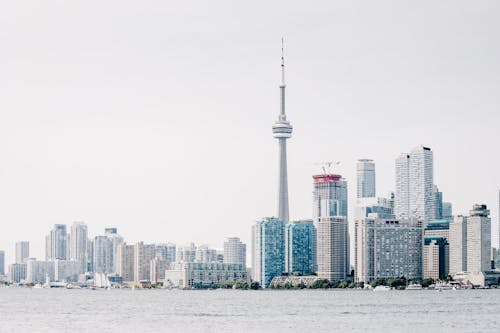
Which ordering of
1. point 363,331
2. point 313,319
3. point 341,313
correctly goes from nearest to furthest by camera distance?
point 363,331, point 313,319, point 341,313

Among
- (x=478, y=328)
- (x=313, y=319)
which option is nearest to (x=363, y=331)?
(x=478, y=328)

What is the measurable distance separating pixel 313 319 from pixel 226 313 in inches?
830

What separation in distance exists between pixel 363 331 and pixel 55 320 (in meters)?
38.2

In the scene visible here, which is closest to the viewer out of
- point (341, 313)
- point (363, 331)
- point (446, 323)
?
point (363, 331)

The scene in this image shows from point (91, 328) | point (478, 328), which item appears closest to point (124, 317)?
point (91, 328)

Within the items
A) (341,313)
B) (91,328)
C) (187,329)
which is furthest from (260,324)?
(341,313)

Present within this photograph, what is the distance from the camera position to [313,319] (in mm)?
129750

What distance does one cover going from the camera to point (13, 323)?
126 m

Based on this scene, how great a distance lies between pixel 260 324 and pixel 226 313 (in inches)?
1092

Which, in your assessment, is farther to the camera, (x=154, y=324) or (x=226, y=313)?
(x=226, y=313)

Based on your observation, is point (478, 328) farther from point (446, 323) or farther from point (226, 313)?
point (226, 313)

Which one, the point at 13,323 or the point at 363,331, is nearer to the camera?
the point at 363,331

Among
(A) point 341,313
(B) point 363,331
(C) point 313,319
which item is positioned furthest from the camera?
(A) point 341,313

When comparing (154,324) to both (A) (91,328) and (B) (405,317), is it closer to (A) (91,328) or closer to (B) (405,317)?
(A) (91,328)
